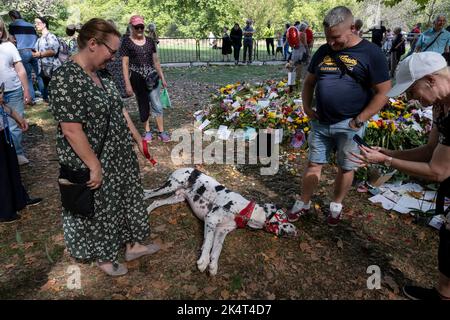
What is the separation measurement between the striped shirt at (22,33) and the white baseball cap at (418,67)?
28.1 ft

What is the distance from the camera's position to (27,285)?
3055 mm

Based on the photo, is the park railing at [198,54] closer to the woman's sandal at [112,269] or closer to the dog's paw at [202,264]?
the dog's paw at [202,264]

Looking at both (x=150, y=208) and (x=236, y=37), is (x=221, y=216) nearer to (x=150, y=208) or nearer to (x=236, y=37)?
(x=150, y=208)

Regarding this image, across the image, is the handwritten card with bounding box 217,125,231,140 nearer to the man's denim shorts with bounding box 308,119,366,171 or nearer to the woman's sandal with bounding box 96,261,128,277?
the man's denim shorts with bounding box 308,119,366,171

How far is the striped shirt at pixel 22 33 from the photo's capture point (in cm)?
777

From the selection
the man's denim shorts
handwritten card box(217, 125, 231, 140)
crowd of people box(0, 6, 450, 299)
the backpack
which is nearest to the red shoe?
crowd of people box(0, 6, 450, 299)

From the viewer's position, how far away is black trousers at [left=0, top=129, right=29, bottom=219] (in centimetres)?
369

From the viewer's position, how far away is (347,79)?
3.17 meters

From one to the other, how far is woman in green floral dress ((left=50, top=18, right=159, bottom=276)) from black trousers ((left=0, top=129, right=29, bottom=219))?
4.75 ft

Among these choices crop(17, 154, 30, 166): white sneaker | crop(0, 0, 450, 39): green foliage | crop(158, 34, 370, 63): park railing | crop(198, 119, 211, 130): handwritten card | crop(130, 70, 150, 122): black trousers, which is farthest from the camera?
crop(0, 0, 450, 39): green foliage

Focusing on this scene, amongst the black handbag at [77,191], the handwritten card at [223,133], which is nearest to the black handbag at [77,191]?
the black handbag at [77,191]

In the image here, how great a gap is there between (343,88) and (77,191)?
2557 mm

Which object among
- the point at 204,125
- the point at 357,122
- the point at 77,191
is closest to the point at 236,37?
the point at 204,125

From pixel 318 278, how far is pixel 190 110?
20.4 feet
